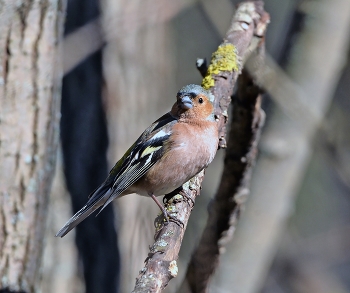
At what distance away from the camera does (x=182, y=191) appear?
3605mm

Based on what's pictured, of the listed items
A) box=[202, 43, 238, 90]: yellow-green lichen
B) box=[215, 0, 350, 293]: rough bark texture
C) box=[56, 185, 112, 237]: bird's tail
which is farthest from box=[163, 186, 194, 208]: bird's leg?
box=[215, 0, 350, 293]: rough bark texture

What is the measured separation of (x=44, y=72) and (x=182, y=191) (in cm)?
148

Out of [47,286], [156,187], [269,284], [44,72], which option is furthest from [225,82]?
[269,284]

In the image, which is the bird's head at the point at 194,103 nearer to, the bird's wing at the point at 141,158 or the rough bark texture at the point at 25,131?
the bird's wing at the point at 141,158

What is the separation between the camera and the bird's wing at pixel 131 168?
389 cm

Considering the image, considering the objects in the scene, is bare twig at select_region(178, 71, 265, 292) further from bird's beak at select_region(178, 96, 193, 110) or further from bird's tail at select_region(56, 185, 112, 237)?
bird's tail at select_region(56, 185, 112, 237)

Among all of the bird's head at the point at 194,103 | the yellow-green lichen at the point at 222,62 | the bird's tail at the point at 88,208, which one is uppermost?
the yellow-green lichen at the point at 222,62

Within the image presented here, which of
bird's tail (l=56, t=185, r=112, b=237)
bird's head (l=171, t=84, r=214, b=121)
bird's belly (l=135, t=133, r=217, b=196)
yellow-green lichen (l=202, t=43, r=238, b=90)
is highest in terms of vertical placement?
yellow-green lichen (l=202, t=43, r=238, b=90)

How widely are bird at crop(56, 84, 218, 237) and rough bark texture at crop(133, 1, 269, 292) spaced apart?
0.10 metres

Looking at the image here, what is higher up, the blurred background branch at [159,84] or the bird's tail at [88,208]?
the blurred background branch at [159,84]

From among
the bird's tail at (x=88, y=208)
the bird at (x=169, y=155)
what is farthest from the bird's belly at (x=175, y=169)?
the bird's tail at (x=88, y=208)

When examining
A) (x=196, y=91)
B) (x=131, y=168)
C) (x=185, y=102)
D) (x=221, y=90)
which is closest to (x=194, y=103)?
(x=185, y=102)

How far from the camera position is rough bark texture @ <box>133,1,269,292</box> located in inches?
Result: 103

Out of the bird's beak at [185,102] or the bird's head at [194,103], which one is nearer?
the bird's head at [194,103]
